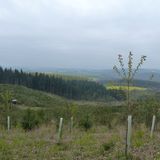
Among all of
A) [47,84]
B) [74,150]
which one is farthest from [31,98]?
[74,150]

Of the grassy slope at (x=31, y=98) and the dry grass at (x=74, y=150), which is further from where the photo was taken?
the grassy slope at (x=31, y=98)

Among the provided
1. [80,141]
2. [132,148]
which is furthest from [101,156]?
[80,141]

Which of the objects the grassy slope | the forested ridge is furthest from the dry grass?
the forested ridge

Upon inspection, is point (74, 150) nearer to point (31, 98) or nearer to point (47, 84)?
point (31, 98)

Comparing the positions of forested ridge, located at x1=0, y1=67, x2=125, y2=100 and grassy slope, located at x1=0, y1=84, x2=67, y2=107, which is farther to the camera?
forested ridge, located at x1=0, y1=67, x2=125, y2=100

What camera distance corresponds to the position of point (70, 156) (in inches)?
515

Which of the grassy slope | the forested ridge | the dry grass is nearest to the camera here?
the dry grass

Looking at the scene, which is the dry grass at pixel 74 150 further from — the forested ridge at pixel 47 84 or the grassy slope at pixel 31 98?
the forested ridge at pixel 47 84

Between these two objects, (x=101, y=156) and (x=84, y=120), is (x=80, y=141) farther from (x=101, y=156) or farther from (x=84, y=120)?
(x=84, y=120)

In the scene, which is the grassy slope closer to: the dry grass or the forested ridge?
the forested ridge

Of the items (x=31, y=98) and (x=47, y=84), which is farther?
(x=47, y=84)

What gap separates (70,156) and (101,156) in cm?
101

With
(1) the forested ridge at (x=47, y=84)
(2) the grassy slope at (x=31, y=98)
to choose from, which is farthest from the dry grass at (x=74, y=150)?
(1) the forested ridge at (x=47, y=84)

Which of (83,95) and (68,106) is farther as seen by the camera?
(83,95)
